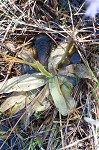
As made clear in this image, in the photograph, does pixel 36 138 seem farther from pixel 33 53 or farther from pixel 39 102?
pixel 33 53

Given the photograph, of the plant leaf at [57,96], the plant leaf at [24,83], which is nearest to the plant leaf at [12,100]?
the plant leaf at [24,83]

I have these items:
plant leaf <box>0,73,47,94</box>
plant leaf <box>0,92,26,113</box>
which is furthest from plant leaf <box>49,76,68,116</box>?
plant leaf <box>0,92,26,113</box>

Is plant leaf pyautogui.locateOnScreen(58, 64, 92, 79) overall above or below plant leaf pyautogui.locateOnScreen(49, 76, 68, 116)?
above

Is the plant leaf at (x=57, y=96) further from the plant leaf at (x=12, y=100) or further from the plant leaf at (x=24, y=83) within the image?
the plant leaf at (x=12, y=100)

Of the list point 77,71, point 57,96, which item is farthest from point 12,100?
point 77,71

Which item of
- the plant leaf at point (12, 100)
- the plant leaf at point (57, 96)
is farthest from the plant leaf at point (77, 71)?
the plant leaf at point (12, 100)

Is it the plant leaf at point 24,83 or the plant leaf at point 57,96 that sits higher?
the plant leaf at point 24,83

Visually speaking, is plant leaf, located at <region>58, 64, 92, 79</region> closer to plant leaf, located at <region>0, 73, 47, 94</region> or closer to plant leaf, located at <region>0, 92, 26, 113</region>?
plant leaf, located at <region>0, 73, 47, 94</region>

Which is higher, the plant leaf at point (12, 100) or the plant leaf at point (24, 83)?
the plant leaf at point (24, 83)

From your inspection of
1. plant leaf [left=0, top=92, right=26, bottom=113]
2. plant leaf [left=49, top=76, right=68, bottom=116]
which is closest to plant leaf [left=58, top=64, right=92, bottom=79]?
plant leaf [left=49, top=76, right=68, bottom=116]

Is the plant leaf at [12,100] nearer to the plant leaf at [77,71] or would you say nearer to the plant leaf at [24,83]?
the plant leaf at [24,83]

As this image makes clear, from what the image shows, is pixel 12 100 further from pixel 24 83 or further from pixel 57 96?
pixel 57 96

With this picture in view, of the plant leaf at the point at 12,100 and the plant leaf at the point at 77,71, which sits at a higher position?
the plant leaf at the point at 77,71
